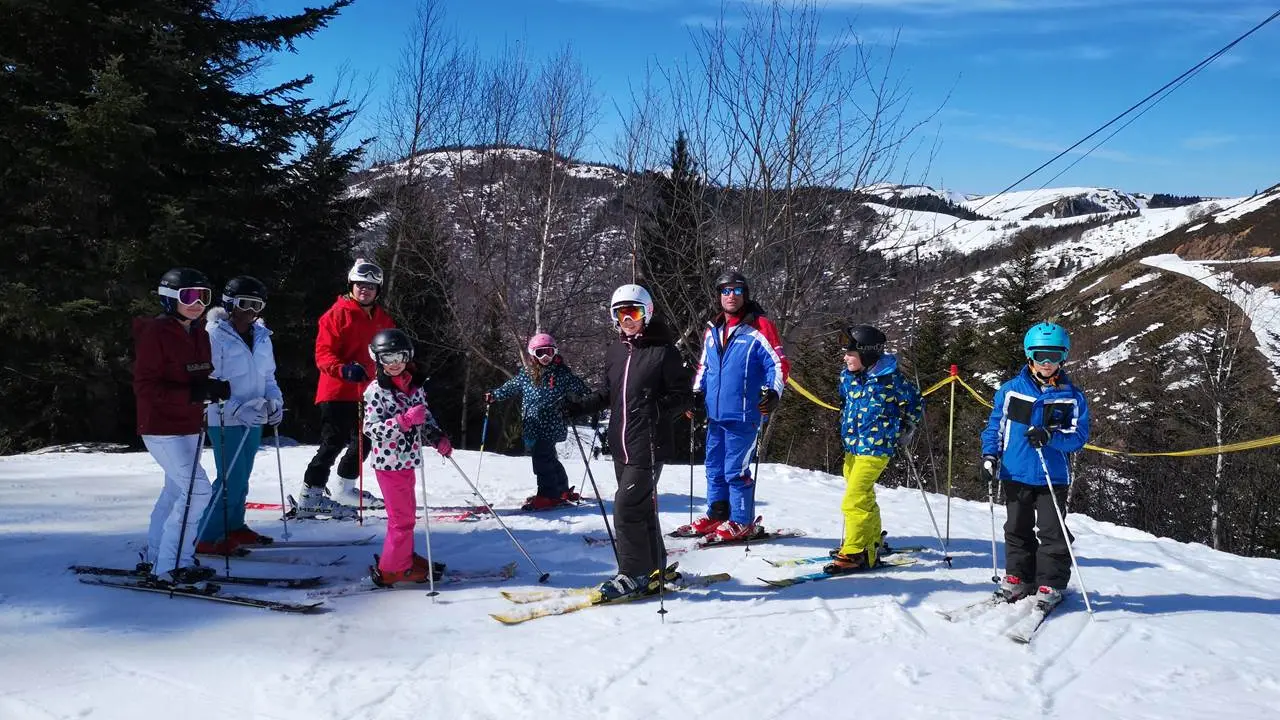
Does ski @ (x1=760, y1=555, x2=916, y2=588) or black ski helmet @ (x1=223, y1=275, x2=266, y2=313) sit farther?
black ski helmet @ (x1=223, y1=275, x2=266, y2=313)

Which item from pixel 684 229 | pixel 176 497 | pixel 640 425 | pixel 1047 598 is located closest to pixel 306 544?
pixel 176 497

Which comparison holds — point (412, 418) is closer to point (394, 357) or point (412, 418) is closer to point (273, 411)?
point (394, 357)

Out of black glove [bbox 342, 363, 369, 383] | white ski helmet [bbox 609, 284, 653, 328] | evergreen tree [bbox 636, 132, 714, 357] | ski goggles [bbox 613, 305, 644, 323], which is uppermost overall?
evergreen tree [bbox 636, 132, 714, 357]

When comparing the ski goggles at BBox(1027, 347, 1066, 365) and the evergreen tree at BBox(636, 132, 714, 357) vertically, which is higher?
the evergreen tree at BBox(636, 132, 714, 357)

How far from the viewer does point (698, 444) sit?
29.6m

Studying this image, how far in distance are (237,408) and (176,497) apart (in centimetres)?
104

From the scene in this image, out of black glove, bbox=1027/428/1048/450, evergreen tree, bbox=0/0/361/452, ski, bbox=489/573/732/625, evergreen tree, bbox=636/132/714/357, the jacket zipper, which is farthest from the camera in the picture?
evergreen tree, bbox=636/132/714/357

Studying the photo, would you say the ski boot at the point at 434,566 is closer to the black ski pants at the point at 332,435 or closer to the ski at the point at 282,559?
the ski at the point at 282,559

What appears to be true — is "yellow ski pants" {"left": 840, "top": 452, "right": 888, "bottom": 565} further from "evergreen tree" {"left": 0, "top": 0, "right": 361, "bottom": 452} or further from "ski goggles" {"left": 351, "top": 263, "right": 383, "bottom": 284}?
"evergreen tree" {"left": 0, "top": 0, "right": 361, "bottom": 452}

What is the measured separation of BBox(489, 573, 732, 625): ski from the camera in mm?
4488

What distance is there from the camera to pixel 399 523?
505cm

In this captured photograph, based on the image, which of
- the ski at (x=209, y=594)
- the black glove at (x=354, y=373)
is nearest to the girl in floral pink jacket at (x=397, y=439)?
the ski at (x=209, y=594)

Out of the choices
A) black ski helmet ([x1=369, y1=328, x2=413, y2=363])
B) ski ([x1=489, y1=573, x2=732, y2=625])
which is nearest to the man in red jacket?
black ski helmet ([x1=369, y1=328, x2=413, y2=363])

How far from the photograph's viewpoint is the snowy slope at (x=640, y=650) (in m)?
3.41
